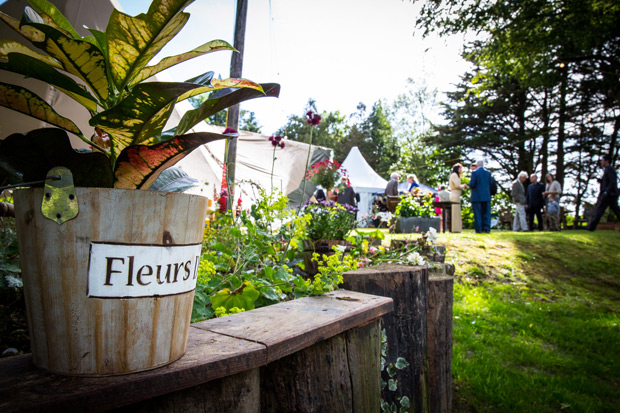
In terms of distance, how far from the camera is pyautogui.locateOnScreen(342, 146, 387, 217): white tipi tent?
567 inches

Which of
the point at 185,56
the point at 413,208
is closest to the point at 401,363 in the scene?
the point at 185,56

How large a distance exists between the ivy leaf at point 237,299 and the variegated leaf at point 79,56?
2.59 feet

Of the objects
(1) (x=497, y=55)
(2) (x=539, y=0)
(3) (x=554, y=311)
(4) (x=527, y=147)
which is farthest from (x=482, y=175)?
(4) (x=527, y=147)

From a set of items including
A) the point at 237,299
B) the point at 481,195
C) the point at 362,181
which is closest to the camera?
the point at 237,299

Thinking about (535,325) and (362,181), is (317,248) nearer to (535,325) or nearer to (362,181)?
(535,325)

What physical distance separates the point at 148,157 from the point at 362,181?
46.7ft

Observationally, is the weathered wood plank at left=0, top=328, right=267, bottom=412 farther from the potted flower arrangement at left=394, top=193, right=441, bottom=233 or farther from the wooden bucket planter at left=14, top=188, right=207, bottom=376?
the potted flower arrangement at left=394, top=193, right=441, bottom=233

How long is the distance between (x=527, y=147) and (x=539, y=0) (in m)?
14.2

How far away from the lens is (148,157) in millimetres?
636

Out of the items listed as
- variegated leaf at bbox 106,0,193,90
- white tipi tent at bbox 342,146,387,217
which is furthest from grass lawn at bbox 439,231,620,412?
white tipi tent at bbox 342,146,387,217

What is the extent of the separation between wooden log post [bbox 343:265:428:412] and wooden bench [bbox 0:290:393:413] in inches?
9.9

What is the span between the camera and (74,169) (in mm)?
620

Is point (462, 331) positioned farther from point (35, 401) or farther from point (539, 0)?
point (539, 0)

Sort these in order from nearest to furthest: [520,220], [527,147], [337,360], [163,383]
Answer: [163,383] → [337,360] → [520,220] → [527,147]
